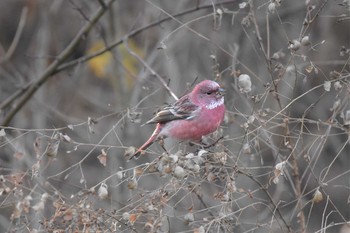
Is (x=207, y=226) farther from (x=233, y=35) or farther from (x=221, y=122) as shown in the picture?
(x=233, y=35)

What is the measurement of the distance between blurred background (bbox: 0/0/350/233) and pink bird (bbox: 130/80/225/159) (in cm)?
16

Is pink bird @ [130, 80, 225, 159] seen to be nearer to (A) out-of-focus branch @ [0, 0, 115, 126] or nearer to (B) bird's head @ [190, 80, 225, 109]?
(B) bird's head @ [190, 80, 225, 109]

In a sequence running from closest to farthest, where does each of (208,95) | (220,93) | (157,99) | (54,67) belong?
1. (220,93)
2. (208,95)
3. (54,67)
4. (157,99)

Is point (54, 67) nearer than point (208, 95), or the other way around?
point (208, 95)

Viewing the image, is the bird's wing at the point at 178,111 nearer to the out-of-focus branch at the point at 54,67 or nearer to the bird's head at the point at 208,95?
the bird's head at the point at 208,95

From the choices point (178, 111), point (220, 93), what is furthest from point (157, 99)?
point (220, 93)

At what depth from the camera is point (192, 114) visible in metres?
5.97

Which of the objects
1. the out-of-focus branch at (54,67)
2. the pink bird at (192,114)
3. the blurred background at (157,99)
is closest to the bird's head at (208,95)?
the pink bird at (192,114)

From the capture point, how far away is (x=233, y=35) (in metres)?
11.2

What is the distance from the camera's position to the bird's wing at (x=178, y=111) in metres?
5.93

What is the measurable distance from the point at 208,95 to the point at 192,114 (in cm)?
21

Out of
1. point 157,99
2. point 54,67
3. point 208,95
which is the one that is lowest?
point 157,99

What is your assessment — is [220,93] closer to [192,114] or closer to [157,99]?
[192,114]

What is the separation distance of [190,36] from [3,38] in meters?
3.84
